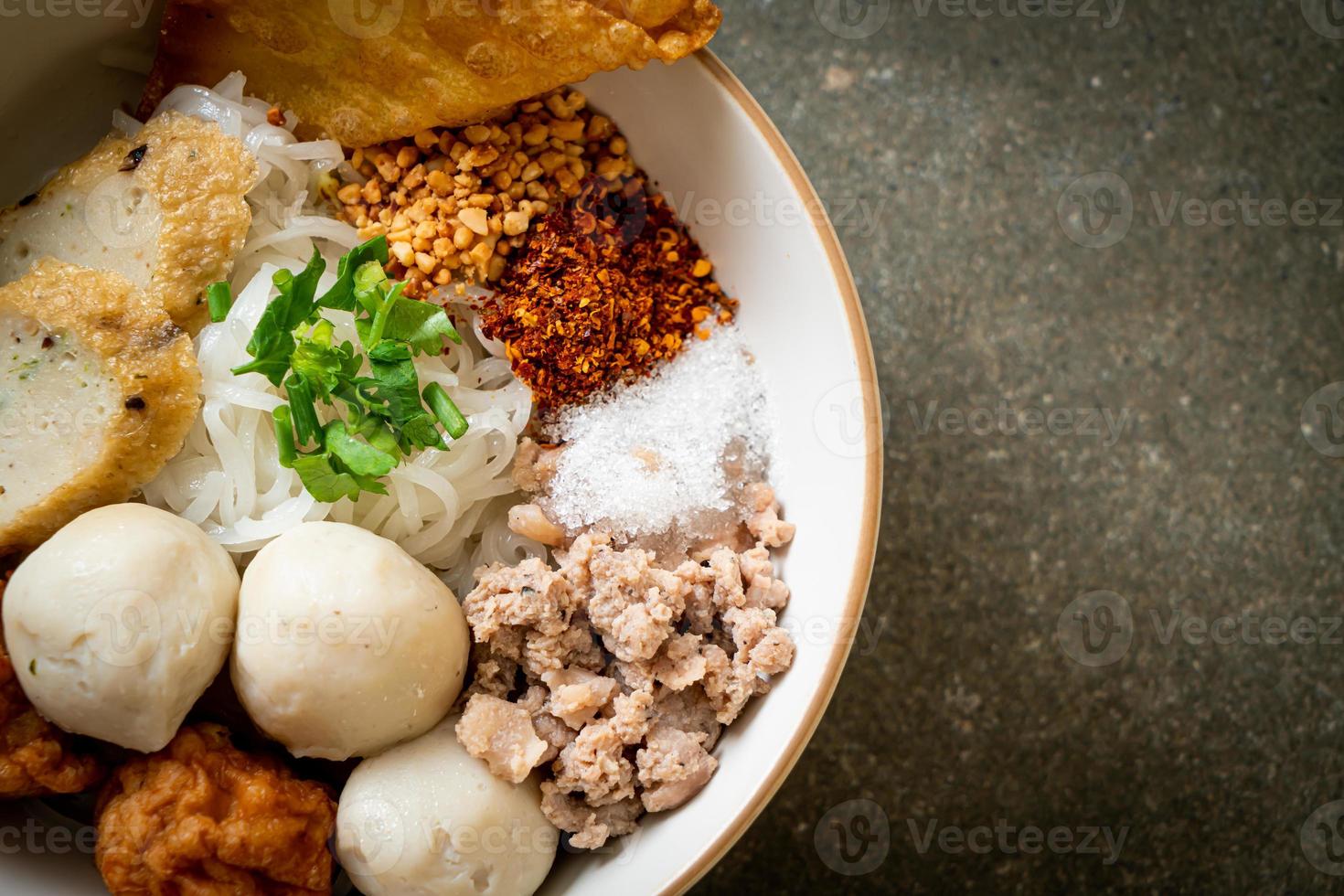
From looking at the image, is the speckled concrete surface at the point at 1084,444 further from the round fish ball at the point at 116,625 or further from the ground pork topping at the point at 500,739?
the round fish ball at the point at 116,625

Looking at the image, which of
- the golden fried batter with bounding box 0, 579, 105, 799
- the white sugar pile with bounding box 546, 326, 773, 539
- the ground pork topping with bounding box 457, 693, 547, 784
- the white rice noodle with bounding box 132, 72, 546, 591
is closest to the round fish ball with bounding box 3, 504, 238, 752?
the golden fried batter with bounding box 0, 579, 105, 799

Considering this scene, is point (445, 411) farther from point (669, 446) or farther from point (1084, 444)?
point (1084, 444)

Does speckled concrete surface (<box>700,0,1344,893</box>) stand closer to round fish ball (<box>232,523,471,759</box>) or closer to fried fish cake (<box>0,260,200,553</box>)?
round fish ball (<box>232,523,471,759</box>)

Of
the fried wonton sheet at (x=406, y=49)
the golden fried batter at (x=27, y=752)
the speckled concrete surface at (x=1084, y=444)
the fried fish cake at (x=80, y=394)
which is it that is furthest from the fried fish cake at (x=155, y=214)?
the speckled concrete surface at (x=1084, y=444)

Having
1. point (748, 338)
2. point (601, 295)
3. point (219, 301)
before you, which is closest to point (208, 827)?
point (219, 301)

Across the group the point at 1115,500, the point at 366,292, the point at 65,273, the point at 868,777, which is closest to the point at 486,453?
the point at 366,292

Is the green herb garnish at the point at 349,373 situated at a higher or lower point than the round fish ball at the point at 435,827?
higher

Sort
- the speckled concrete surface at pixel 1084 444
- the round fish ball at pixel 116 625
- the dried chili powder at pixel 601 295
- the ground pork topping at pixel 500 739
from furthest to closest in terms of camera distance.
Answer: the speckled concrete surface at pixel 1084 444 < the dried chili powder at pixel 601 295 < the ground pork topping at pixel 500 739 < the round fish ball at pixel 116 625
